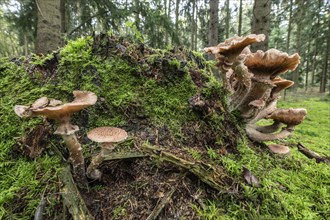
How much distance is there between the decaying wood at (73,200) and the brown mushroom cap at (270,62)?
1874mm

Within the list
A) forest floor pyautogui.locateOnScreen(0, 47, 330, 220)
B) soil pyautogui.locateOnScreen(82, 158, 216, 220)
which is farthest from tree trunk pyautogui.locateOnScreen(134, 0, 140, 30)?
soil pyautogui.locateOnScreen(82, 158, 216, 220)

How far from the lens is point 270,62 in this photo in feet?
6.93

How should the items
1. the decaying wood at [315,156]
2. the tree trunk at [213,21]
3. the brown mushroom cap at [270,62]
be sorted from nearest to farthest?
the brown mushroom cap at [270,62] < the decaying wood at [315,156] < the tree trunk at [213,21]

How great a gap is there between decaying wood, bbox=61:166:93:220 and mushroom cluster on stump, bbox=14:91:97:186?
55mm

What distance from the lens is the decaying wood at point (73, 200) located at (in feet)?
4.28

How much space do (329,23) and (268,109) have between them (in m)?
19.0

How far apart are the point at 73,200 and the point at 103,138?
1.47 feet

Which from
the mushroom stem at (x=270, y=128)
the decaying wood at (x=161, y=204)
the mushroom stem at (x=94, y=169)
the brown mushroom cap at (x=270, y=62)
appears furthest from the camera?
the mushroom stem at (x=270, y=128)

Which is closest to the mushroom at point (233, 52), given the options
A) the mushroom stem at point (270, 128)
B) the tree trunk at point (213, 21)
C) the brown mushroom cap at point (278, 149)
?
the mushroom stem at point (270, 128)

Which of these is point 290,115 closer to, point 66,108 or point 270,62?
point 270,62

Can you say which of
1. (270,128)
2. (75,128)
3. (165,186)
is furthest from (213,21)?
(75,128)

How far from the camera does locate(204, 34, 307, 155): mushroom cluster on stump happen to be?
6.80ft

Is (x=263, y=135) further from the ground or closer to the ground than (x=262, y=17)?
closer to the ground

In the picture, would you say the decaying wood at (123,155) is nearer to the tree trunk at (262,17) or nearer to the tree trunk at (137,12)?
the tree trunk at (262,17)
